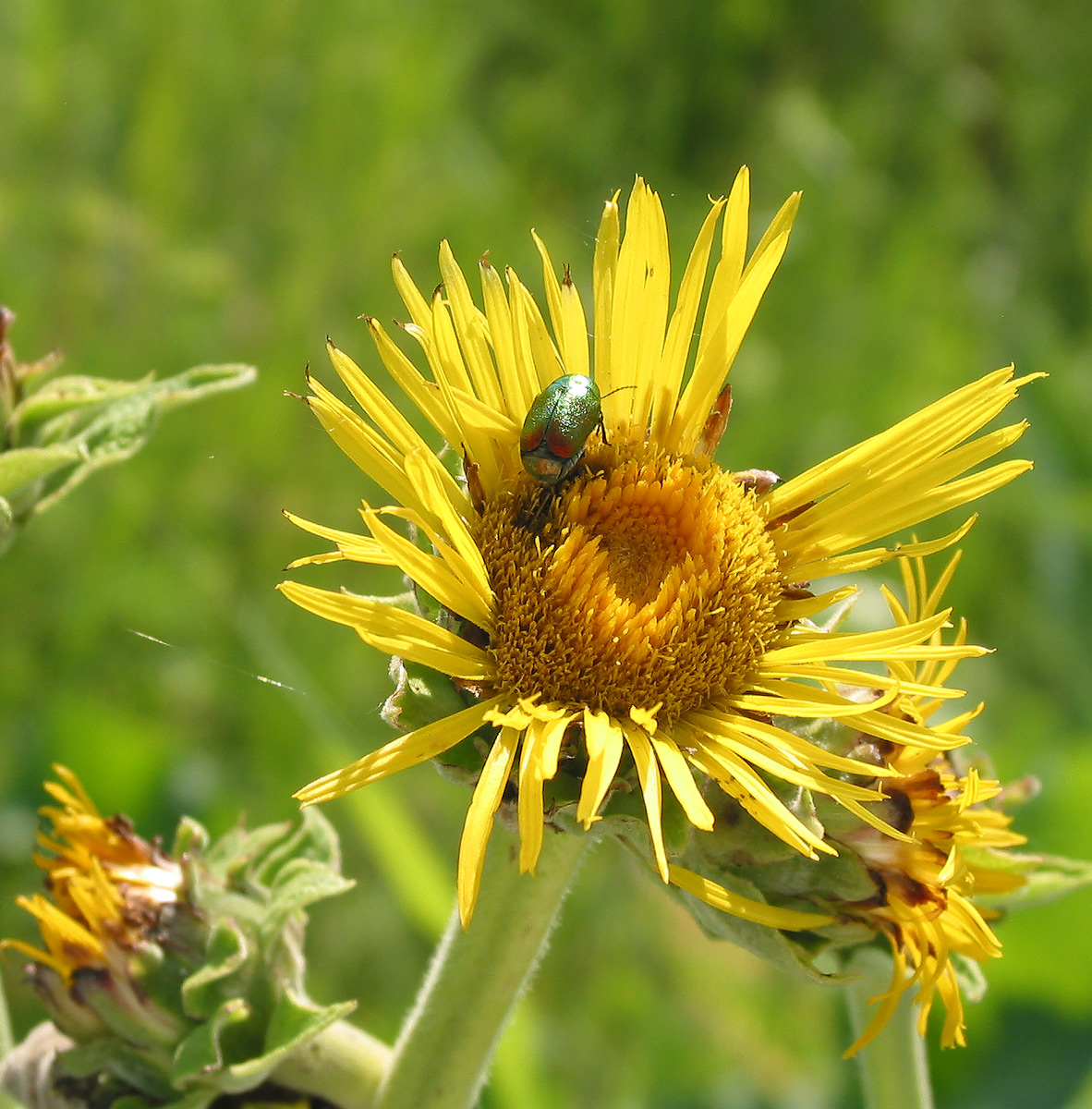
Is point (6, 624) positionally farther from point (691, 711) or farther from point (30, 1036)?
point (691, 711)

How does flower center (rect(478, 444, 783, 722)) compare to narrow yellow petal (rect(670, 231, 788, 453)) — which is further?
narrow yellow petal (rect(670, 231, 788, 453))

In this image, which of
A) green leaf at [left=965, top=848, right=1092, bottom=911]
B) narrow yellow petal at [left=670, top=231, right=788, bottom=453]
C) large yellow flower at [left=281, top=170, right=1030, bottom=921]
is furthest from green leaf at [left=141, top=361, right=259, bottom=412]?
green leaf at [left=965, top=848, right=1092, bottom=911]

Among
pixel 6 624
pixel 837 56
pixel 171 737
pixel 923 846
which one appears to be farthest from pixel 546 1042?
pixel 837 56

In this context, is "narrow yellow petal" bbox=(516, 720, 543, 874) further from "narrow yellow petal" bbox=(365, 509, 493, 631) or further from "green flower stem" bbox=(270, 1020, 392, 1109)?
"green flower stem" bbox=(270, 1020, 392, 1109)

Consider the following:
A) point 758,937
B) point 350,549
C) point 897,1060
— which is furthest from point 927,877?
point 350,549

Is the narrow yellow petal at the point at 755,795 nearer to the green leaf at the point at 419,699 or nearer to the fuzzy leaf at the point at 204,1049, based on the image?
the green leaf at the point at 419,699

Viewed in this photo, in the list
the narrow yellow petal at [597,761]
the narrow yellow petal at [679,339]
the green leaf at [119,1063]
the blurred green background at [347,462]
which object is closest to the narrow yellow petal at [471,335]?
the narrow yellow petal at [679,339]
